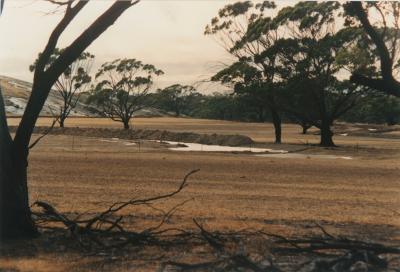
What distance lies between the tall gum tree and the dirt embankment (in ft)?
111

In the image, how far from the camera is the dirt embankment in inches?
1715

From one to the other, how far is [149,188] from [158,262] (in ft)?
26.5

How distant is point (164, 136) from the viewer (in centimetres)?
5228

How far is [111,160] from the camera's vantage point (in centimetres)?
2492

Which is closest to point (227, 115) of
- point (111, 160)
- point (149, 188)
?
point (111, 160)

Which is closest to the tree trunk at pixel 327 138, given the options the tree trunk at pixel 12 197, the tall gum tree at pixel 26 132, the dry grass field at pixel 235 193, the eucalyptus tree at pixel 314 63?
the eucalyptus tree at pixel 314 63

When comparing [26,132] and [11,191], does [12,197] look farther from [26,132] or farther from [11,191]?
[26,132]

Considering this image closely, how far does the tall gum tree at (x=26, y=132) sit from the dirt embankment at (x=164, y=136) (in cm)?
3388

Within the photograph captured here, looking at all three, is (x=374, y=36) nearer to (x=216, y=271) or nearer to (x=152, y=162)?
(x=216, y=271)

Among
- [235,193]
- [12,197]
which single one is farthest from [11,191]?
[235,193]

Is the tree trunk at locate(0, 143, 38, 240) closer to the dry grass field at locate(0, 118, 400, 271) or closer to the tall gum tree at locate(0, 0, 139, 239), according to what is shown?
the tall gum tree at locate(0, 0, 139, 239)

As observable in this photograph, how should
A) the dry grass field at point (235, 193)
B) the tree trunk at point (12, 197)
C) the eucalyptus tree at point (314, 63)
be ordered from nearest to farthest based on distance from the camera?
the tree trunk at point (12, 197) < the dry grass field at point (235, 193) < the eucalyptus tree at point (314, 63)

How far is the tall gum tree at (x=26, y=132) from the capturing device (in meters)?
8.16

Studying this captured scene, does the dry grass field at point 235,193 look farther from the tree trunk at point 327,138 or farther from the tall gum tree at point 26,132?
the tree trunk at point 327,138
